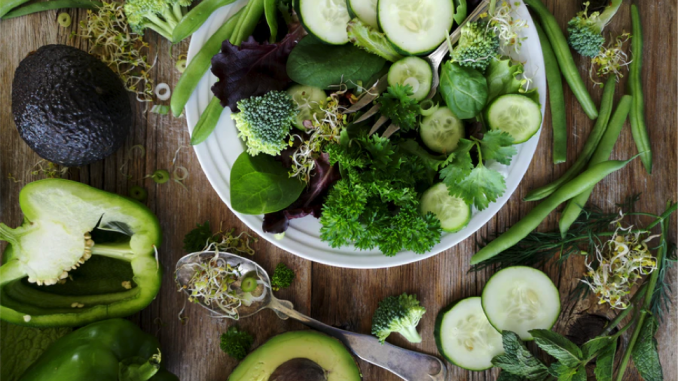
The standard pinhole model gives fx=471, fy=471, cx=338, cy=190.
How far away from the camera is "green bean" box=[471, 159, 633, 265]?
218 centimetres

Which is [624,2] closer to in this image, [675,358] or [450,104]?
[450,104]

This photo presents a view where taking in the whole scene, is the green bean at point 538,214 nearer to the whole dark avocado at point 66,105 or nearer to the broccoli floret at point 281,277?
the broccoli floret at point 281,277

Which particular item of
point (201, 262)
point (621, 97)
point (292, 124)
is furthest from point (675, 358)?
point (201, 262)

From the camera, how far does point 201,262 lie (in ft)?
7.43

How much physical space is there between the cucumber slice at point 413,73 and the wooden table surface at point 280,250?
2.72ft

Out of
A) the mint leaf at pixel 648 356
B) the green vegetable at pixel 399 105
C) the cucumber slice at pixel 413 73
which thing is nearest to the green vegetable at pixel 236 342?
the green vegetable at pixel 399 105

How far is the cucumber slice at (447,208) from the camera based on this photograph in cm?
194

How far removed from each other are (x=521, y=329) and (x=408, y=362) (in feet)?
1.87

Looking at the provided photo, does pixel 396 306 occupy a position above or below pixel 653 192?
below

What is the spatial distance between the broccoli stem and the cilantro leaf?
35.5 inches

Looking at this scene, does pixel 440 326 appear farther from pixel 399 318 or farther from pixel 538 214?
pixel 538 214

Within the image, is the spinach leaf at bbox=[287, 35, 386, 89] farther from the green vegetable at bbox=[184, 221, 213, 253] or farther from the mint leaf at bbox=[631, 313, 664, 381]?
the mint leaf at bbox=[631, 313, 664, 381]

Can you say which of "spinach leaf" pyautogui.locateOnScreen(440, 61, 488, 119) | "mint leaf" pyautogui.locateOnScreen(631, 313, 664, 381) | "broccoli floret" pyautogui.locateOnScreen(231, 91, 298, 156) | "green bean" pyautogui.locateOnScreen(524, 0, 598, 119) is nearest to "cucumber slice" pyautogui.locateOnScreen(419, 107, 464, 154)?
"spinach leaf" pyautogui.locateOnScreen(440, 61, 488, 119)

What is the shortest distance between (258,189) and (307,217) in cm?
29
